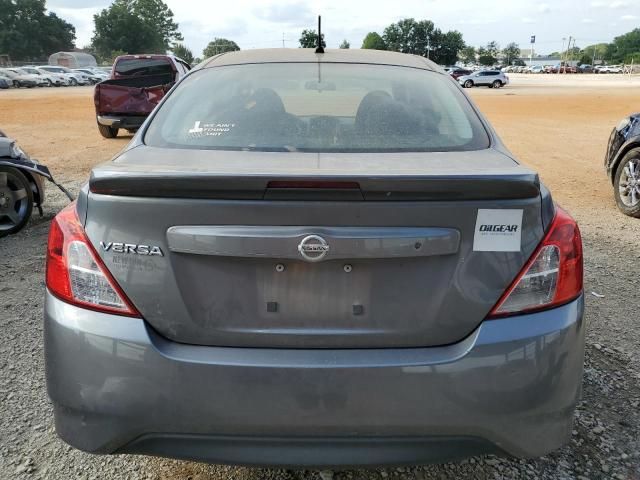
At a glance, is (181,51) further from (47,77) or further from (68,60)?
(47,77)

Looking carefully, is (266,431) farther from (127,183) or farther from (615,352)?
(615,352)

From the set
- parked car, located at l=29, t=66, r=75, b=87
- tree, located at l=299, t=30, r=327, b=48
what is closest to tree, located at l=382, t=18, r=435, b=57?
parked car, located at l=29, t=66, r=75, b=87

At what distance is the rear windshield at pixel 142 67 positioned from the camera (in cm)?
1413

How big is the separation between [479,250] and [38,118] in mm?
20397

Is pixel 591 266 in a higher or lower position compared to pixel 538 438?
lower

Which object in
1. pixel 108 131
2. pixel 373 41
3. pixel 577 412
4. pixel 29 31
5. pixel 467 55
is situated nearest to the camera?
pixel 577 412

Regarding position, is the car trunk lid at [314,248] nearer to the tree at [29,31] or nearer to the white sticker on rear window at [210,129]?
the white sticker on rear window at [210,129]

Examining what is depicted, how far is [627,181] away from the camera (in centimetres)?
671

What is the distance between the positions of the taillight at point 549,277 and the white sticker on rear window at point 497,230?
11 centimetres

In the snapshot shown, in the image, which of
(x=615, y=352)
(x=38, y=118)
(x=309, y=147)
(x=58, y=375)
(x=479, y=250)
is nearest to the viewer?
(x=479, y=250)

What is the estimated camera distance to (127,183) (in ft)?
5.94

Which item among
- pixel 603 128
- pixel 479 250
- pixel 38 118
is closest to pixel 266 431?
pixel 479 250

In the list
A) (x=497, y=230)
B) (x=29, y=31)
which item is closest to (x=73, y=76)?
(x=497, y=230)

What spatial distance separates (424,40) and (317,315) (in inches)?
4727
